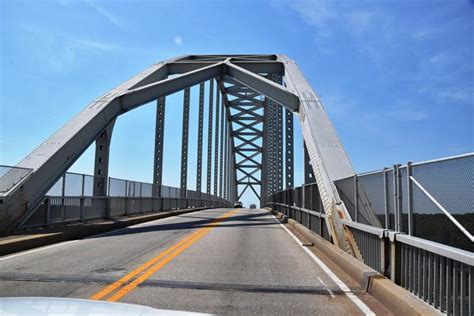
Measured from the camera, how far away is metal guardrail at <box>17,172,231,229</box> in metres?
14.8

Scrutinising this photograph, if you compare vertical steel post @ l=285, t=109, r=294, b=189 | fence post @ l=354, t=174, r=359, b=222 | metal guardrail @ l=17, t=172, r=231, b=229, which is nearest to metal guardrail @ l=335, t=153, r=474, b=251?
fence post @ l=354, t=174, r=359, b=222

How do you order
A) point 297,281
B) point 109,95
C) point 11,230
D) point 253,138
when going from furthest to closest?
point 253,138, point 109,95, point 11,230, point 297,281

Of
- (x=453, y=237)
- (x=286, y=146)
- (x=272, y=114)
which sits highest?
(x=272, y=114)

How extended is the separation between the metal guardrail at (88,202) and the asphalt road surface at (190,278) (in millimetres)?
2433

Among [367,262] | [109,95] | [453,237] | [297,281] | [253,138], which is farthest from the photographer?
[253,138]

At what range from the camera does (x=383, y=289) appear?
6316mm

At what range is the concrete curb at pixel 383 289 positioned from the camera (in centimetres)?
525

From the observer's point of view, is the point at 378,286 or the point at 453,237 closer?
the point at 453,237

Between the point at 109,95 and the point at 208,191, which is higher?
the point at 109,95

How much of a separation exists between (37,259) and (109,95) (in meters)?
14.6

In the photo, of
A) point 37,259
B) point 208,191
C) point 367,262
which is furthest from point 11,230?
point 208,191

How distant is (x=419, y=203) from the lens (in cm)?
614

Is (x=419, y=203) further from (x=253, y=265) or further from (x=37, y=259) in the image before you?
(x=37, y=259)

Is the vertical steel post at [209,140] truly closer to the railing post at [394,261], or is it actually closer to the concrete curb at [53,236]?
the concrete curb at [53,236]
